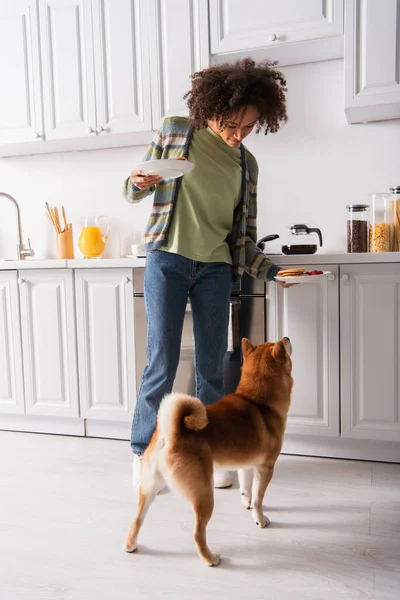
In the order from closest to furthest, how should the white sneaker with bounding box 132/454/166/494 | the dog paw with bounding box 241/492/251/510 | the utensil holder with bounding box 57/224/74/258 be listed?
the dog paw with bounding box 241/492/251/510, the white sneaker with bounding box 132/454/166/494, the utensil holder with bounding box 57/224/74/258

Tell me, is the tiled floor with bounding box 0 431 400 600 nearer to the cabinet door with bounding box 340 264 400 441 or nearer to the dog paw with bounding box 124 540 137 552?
the dog paw with bounding box 124 540 137 552

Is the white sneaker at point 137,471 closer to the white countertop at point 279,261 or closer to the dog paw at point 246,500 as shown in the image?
the dog paw at point 246,500

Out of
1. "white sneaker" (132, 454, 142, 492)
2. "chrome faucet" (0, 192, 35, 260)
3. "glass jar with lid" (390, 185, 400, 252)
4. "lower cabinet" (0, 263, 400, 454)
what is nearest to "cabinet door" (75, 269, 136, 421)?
"lower cabinet" (0, 263, 400, 454)

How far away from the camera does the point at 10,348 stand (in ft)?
8.55

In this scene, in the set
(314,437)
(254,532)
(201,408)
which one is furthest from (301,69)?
(254,532)

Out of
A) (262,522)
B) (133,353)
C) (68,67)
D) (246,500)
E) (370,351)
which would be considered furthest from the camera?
(68,67)

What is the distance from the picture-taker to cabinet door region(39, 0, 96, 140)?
2.60m

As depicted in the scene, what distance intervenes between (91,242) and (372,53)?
165 cm

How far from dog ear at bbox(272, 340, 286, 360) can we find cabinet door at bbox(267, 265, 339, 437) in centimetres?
63

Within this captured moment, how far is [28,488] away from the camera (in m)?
1.95

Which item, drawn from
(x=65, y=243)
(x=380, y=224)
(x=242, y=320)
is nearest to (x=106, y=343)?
(x=242, y=320)

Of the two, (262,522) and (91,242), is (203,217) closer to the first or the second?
(262,522)

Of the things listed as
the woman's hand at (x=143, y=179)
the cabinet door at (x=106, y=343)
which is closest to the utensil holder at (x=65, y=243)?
the cabinet door at (x=106, y=343)

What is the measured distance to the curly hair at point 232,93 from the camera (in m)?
1.64
